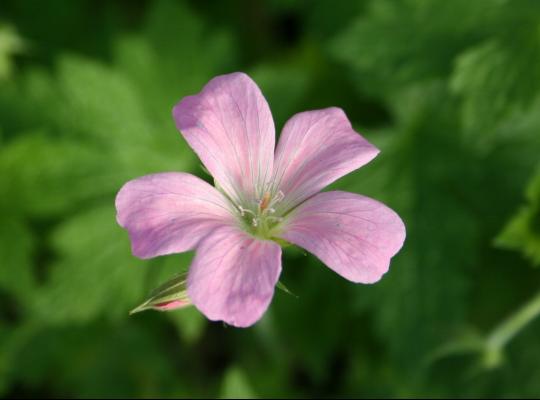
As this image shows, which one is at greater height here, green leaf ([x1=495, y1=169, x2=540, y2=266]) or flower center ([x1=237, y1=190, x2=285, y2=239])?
flower center ([x1=237, y1=190, x2=285, y2=239])

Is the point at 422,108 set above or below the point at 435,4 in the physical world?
below

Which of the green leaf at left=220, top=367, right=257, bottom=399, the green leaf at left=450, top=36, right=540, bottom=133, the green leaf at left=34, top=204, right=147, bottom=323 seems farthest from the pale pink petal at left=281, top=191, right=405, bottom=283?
the green leaf at left=34, top=204, right=147, bottom=323

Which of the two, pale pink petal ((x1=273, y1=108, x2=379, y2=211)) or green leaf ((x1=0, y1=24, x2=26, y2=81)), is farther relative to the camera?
green leaf ((x1=0, y1=24, x2=26, y2=81))

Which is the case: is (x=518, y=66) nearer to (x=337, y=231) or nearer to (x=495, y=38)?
(x=495, y=38)

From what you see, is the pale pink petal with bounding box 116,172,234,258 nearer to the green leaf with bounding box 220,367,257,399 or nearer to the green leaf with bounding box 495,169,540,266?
the green leaf with bounding box 220,367,257,399

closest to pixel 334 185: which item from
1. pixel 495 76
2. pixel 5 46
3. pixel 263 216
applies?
pixel 495 76

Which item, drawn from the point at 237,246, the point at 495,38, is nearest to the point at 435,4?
the point at 495,38
